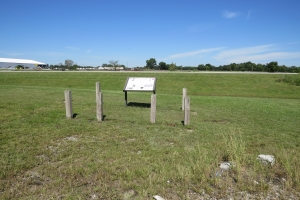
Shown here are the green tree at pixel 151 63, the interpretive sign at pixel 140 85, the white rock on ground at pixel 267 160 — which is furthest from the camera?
the green tree at pixel 151 63

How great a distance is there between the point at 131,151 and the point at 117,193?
1663 millimetres

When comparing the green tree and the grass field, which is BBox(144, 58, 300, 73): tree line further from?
the grass field

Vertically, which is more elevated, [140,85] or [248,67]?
[248,67]

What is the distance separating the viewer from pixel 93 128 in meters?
6.58

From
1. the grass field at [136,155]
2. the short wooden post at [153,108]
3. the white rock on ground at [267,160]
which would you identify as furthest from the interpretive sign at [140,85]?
the white rock on ground at [267,160]

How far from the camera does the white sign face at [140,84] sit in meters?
10.3

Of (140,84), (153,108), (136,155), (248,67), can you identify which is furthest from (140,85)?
(248,67)

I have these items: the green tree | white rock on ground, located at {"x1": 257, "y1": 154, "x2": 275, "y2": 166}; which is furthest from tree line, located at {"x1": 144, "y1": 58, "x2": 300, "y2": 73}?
white rock on ground, located at {"x1": 257, "y1": 154, "x2": 275, "y2": 166}

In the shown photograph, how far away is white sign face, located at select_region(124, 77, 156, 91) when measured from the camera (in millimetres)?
10320

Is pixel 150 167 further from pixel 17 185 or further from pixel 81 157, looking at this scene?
pixel 17 185

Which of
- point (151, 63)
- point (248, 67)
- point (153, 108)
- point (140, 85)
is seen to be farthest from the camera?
point (151, 63)

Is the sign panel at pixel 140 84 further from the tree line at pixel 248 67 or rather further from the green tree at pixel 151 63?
the green tree at pixel 151 63

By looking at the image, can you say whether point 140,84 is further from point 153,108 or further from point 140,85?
point 153,108

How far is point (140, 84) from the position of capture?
10547 millimetres
